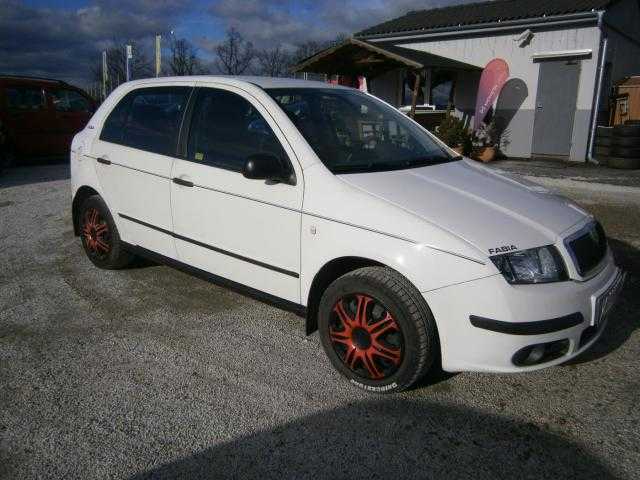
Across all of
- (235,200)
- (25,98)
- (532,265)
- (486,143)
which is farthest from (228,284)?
(486,143)

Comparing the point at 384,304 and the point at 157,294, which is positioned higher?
the point at 384,304

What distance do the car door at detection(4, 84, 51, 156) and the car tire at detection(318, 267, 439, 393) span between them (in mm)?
10616

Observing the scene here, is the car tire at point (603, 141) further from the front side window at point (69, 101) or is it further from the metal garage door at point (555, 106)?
the front side window at point (69, 101)

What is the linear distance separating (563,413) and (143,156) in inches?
128

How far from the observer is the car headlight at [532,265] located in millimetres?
2467

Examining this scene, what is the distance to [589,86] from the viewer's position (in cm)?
1277

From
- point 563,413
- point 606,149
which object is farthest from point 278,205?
point 606,149

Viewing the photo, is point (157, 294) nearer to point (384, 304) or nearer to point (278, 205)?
point (278, 205)

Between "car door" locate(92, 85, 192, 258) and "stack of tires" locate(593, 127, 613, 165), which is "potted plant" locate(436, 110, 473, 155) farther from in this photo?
"car door" locate(92, 85, 192, 258)

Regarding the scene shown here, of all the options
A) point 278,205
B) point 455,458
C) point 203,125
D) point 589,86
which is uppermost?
point 589,86

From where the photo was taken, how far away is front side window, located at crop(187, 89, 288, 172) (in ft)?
10.8

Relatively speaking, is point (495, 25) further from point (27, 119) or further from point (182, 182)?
point (182, 182)

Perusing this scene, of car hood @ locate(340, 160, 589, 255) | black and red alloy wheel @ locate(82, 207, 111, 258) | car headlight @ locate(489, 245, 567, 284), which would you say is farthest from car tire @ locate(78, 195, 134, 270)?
car headlight @ locate(489, 245, 567, 284)

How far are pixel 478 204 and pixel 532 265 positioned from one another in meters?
0.48
